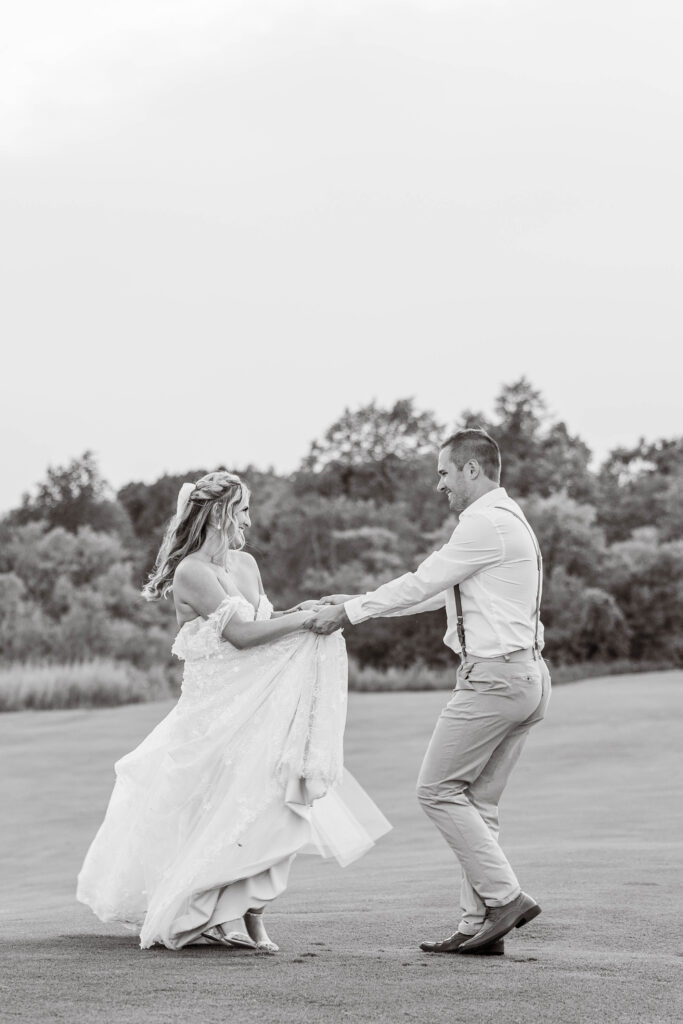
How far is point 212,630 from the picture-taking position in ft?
19.2

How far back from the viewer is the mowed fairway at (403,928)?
430 cm

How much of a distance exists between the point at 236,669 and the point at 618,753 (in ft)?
40.6

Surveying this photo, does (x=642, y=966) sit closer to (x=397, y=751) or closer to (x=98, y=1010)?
(x=98, y=1010)

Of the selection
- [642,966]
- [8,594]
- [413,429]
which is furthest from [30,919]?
[413,429]

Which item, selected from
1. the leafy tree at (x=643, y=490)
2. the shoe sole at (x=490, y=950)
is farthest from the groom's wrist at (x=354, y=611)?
the leafy tree at (x=643, y=490)

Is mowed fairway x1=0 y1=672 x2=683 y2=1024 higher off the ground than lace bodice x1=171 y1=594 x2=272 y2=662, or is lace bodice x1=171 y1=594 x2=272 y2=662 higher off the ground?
lace bodice x1=171 y1=594 x2=272 y2=662

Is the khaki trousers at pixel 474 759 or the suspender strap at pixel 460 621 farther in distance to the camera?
the suspender strap at pixel 460 621

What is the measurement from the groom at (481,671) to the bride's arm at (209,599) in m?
0.39

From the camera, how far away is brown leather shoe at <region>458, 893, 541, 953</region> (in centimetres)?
535

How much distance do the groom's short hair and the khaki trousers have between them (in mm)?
866

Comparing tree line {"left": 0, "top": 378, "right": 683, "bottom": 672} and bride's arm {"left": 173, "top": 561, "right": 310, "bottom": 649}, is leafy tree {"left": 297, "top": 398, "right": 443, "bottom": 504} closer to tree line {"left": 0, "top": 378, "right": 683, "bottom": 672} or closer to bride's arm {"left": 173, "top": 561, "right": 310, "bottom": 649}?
tree line {"left": 0, "top": 378, "right": 683, "bottom": 672}

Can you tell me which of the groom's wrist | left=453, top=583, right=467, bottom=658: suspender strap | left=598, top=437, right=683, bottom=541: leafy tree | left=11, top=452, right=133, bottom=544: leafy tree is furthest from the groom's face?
left=11, top=452, right=133, bottom=544: leafy tree

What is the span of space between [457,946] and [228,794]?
1.12m

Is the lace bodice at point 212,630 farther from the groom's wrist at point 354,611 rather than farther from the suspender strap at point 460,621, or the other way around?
the suspender strap at point 460,621
